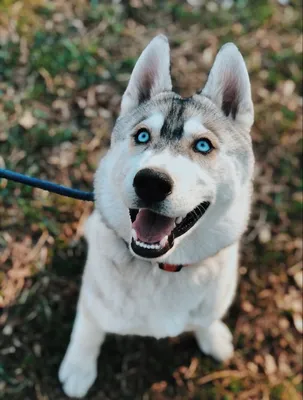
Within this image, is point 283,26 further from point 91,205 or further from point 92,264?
point 92,264

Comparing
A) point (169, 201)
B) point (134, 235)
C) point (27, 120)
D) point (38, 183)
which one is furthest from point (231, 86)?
point (27, 120)

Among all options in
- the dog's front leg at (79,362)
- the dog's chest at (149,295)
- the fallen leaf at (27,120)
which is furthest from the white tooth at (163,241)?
the fallen leaf at (27,120)

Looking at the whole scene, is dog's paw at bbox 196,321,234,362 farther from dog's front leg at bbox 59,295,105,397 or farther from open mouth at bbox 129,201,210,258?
open mouth at bbox 129,201,210,258

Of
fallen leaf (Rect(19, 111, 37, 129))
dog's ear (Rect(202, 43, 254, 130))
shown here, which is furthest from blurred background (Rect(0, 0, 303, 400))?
dog's ear (Rect(202, 43, 254, 130))

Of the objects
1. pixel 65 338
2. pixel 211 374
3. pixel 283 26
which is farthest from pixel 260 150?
pixel 65 338

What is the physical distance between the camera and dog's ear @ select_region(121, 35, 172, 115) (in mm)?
2606

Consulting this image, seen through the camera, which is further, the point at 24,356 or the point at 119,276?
the point at 24,356

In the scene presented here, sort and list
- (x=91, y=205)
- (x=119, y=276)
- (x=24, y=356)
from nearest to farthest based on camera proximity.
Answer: (x=119, y=276) < (x=24, y=356) < (x=91, y=205)

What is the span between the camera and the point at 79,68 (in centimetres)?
451

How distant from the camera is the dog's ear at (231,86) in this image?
2.54 metres

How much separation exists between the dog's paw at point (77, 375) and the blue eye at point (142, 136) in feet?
5.09

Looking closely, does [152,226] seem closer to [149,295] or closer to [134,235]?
[134,235]

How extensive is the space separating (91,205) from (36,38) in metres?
1.59

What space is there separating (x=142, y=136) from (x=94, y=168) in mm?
1749
